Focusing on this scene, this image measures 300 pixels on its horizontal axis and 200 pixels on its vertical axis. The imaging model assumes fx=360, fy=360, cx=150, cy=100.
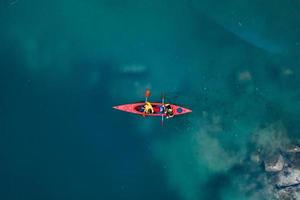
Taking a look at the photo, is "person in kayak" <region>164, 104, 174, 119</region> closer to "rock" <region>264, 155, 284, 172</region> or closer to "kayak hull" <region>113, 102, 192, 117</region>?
"kayak hull" <region>113, 102, 192, 117</region>

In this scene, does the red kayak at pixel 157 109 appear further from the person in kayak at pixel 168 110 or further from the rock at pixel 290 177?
the rock at pixel 290 177

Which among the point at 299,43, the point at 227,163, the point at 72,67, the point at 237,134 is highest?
the point at 299,43

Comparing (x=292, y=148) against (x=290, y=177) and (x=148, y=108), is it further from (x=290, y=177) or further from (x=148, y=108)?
(x=148, y=108)

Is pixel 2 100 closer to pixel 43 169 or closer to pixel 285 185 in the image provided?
pixel 43 169

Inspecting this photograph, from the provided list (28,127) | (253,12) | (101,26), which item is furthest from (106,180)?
(253,12)

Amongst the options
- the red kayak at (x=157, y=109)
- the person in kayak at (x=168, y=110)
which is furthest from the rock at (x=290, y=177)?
the person in kayak at (x=168, y=110)

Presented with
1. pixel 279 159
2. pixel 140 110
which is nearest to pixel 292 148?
pixel 279 159

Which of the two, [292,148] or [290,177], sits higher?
[292,148]

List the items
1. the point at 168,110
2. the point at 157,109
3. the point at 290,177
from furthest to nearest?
the point at 290,177, the point at 157,109, the point at 168,110
